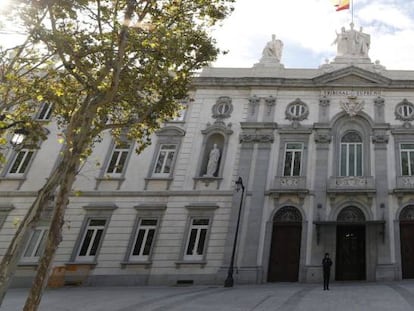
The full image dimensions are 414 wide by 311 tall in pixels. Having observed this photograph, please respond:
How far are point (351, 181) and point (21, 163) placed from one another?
20.1 m

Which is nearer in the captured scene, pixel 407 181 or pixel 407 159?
pixel 407 181

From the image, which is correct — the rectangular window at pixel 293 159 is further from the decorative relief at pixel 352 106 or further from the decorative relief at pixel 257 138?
the decorative relief at pixel 352 106

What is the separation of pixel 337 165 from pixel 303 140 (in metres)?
2.47

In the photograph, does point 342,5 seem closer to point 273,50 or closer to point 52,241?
point 273,50

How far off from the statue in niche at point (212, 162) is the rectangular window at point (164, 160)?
2363mm

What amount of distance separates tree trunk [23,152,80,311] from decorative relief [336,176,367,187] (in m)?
15.4

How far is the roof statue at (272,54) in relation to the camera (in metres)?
26.1

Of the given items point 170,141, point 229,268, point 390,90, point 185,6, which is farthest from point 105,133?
point 390,90

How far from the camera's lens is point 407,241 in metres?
19.9

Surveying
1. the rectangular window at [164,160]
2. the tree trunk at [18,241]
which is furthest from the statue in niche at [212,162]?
the tree trunk at [18,241]

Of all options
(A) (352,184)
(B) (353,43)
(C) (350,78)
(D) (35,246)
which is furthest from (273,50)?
(D) (35,246)

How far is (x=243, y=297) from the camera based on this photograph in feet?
46.1

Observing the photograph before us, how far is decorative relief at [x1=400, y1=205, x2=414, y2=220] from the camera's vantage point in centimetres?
2016

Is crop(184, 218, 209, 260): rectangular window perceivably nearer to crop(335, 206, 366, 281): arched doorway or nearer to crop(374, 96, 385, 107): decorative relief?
crop(335, 206, 366, 281): arched doorway
